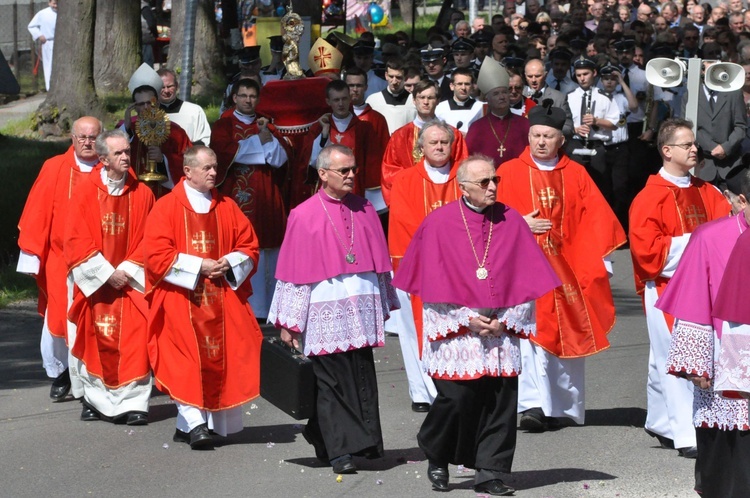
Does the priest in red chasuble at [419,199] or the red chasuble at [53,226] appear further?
the red chasuble at [53,226]

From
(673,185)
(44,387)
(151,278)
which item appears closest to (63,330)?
(44,387)

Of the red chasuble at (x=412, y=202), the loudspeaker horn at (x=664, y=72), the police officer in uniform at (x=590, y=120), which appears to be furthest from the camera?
the police officer in uniform at (x=590, y=120)

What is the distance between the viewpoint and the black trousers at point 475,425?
7426 mm

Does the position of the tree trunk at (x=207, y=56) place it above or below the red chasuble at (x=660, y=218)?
above

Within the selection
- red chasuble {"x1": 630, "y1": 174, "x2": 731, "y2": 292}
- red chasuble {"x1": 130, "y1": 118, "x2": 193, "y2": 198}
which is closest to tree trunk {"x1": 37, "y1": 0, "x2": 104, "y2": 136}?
red chasuble {"x1": 130, "y1": 118, "x2": 193, "y2": 198}

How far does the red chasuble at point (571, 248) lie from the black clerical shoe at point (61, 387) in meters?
3.30

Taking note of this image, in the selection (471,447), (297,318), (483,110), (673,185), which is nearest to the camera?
(471,447)

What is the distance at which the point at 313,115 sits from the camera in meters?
12.6

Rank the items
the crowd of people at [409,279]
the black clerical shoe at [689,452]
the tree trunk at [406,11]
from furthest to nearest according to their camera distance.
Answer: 1. the tree trunk at [406,11]
2. the black clerical shoe at [689,452]
3. the crowd of people at [409,279]

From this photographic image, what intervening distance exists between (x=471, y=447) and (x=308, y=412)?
1.03 meters

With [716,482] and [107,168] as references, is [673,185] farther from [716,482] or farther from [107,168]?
[107,168]

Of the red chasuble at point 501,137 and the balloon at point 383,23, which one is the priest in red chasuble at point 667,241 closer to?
the red chasuble at point 501,137

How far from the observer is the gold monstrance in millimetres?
10781

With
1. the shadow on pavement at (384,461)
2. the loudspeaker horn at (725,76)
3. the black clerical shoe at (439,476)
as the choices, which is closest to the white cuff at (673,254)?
the shadow on pavement at (384,461)
